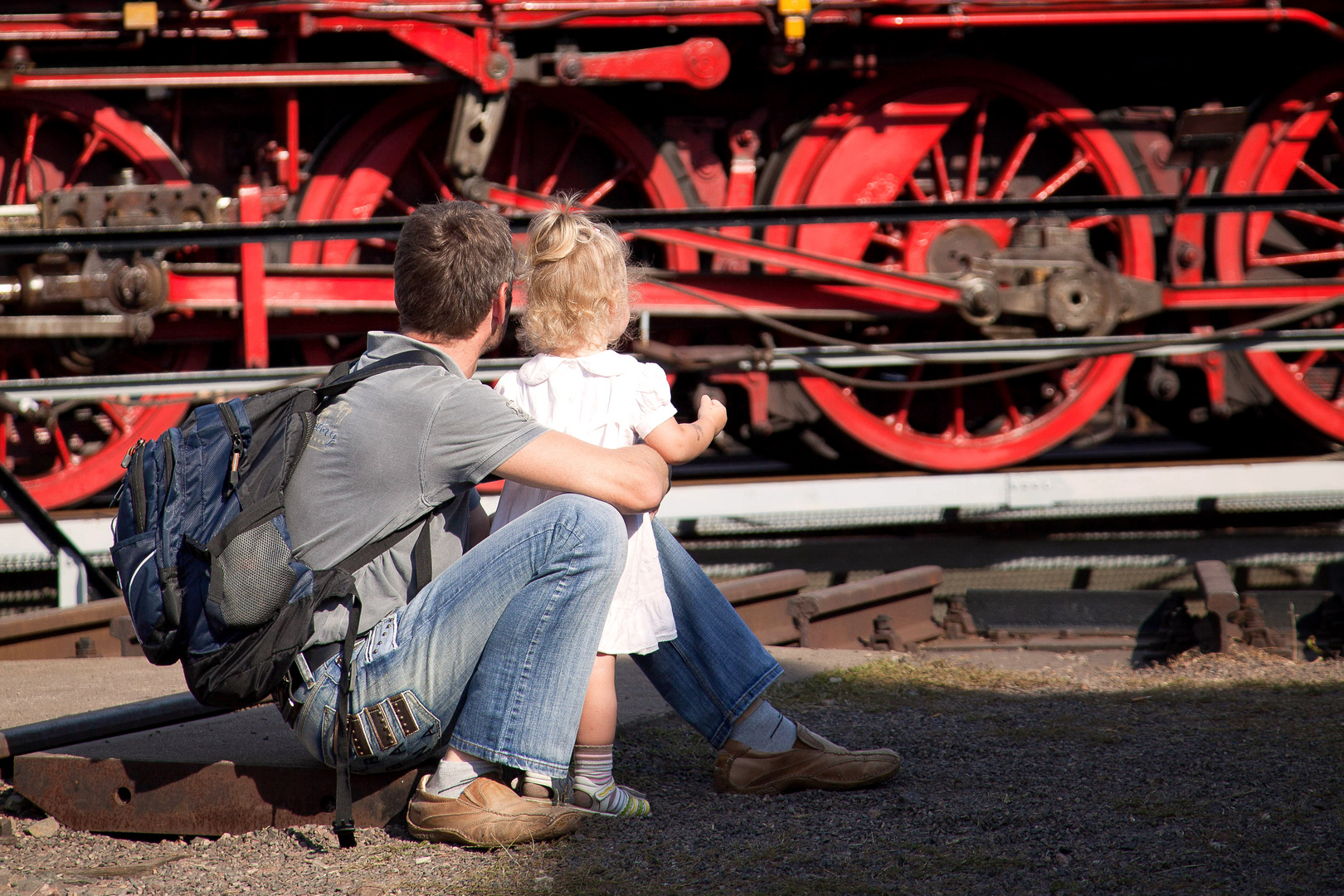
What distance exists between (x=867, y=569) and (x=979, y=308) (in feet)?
3.92

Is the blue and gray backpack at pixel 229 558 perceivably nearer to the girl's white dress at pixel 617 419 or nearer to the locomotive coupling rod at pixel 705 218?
the girl's white dress at pixel 617 419

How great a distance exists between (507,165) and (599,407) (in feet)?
10.7

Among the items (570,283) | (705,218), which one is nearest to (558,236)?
(570,283)

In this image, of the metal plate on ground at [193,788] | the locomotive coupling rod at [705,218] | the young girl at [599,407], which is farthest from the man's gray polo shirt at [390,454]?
the locomotive coupling rod at [705,218]

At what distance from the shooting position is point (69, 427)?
4941 mm

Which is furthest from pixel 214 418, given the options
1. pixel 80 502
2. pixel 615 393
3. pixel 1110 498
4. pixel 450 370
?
pixel 1110 498

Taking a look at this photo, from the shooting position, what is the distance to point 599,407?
2160mm

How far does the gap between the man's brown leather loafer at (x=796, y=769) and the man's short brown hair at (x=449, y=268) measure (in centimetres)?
96

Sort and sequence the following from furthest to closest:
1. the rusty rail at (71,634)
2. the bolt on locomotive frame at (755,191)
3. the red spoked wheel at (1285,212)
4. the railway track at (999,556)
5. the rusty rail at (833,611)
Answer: the red spoked wheel at (1285,212) < the bolt on locomotive frame at (755,191) < the railway track at (999,556) < the rusty rail at (833,611) < the rusty rail at (71,634)

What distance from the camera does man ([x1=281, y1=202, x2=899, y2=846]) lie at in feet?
6.26

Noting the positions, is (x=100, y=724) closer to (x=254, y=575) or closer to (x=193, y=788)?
(x=193, y=788)

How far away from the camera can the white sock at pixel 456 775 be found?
2014 millimetres

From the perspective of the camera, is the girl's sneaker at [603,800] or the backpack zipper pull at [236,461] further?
the girl's sneaker at [603,800]

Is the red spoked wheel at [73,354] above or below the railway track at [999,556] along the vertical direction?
above
